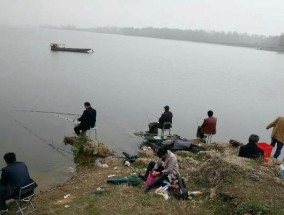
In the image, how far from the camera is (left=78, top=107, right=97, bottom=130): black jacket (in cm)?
1445

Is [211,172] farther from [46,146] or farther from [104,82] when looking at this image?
[104,82]

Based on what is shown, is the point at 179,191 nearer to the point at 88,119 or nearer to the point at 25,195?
the point at 25,195

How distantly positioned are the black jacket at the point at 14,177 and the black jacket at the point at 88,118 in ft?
21.5

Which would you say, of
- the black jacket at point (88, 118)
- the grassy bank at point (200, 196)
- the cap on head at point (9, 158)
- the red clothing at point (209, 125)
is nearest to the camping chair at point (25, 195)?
the grassy bank at point (200, 196)

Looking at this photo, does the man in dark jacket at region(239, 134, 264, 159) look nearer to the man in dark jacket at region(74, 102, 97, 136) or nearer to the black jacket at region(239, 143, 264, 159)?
the black jacket at region(239, 143, 264, 159)

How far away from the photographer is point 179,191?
8.85 m

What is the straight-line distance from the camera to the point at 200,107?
29516 millimetres

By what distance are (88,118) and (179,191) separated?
7.01 m

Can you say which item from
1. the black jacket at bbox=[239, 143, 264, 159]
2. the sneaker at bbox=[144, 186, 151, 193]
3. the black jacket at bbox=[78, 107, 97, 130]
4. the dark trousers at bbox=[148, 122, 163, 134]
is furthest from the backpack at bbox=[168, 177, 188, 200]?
the dark trousers at bbox=[148, 122, 163, 134]

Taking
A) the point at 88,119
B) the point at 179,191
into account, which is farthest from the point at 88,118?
the point at 179,191

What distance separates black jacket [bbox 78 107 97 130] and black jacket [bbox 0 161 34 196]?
656 centimetres

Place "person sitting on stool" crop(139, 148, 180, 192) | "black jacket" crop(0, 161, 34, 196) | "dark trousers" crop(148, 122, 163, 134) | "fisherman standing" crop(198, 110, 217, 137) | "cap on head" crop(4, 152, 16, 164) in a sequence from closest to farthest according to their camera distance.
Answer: "black jacket" crop(0, 161, 34, 196) → "cap on head" crop(4, 152, 16, 164) → "person sitting on stool" crop(139, 148, 180, 192) → "fisherman standing" crop(198, 110, 217, 137) → "dark trousers" crop(148, 122, 163, 134)

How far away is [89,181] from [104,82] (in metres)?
28.3

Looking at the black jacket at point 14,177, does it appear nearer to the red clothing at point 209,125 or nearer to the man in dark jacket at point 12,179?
the man in dark jacket at point 12,179
